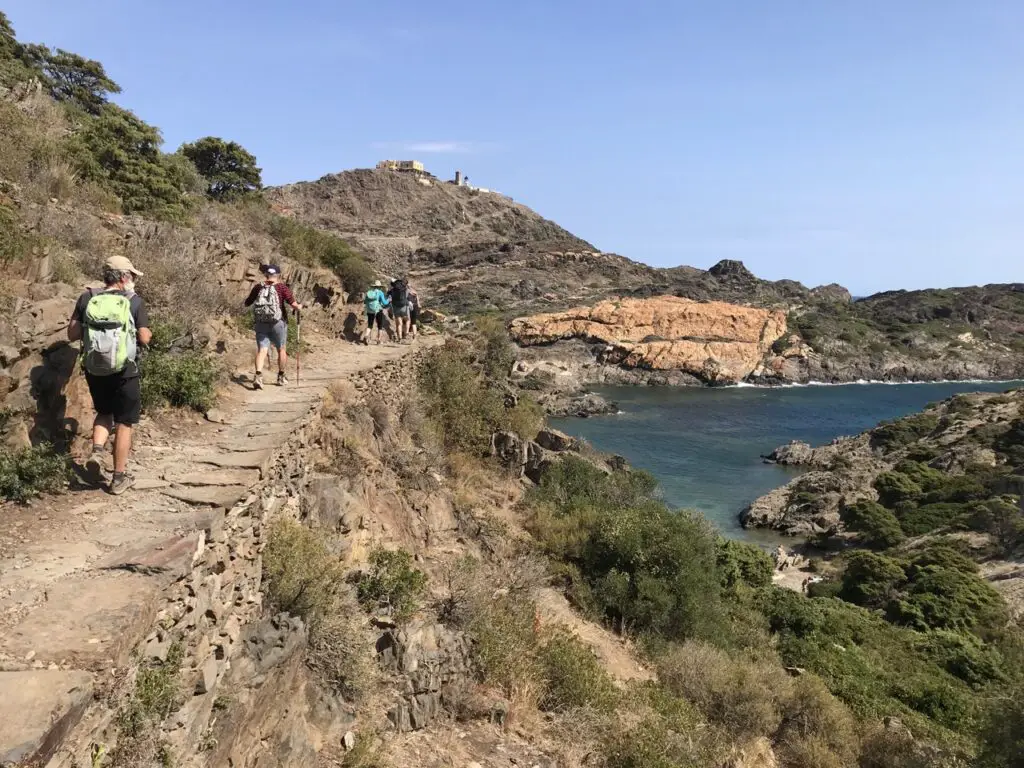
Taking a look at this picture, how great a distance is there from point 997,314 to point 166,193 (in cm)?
12340

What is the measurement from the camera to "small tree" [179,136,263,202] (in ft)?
80.4

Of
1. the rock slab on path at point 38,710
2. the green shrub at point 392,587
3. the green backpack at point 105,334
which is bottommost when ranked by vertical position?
the green shrub at point 392,587

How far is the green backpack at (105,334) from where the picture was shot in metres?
4.58

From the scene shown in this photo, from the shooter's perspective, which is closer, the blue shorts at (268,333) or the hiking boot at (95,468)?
the hiking boot at (95,468)

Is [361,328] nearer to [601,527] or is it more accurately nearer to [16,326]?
[601,527]

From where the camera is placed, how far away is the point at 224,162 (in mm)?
25234

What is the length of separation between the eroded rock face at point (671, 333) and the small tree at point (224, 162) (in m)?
55.4

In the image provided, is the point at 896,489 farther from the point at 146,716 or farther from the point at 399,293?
the point at 146,716

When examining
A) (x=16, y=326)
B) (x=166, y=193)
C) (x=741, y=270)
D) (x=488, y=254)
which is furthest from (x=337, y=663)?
(x=741, y=270)

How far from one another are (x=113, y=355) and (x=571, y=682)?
5632 millimetres

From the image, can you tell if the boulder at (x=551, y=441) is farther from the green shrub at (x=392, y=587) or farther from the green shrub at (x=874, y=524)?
the green shrub at (x=874, y=524)

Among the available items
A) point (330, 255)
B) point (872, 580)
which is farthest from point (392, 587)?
point (872, 580)

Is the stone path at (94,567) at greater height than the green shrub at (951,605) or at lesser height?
greater

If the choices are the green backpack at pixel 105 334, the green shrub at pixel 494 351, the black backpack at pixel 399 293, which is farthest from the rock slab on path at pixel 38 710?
the green shrub at pixel 494 351
